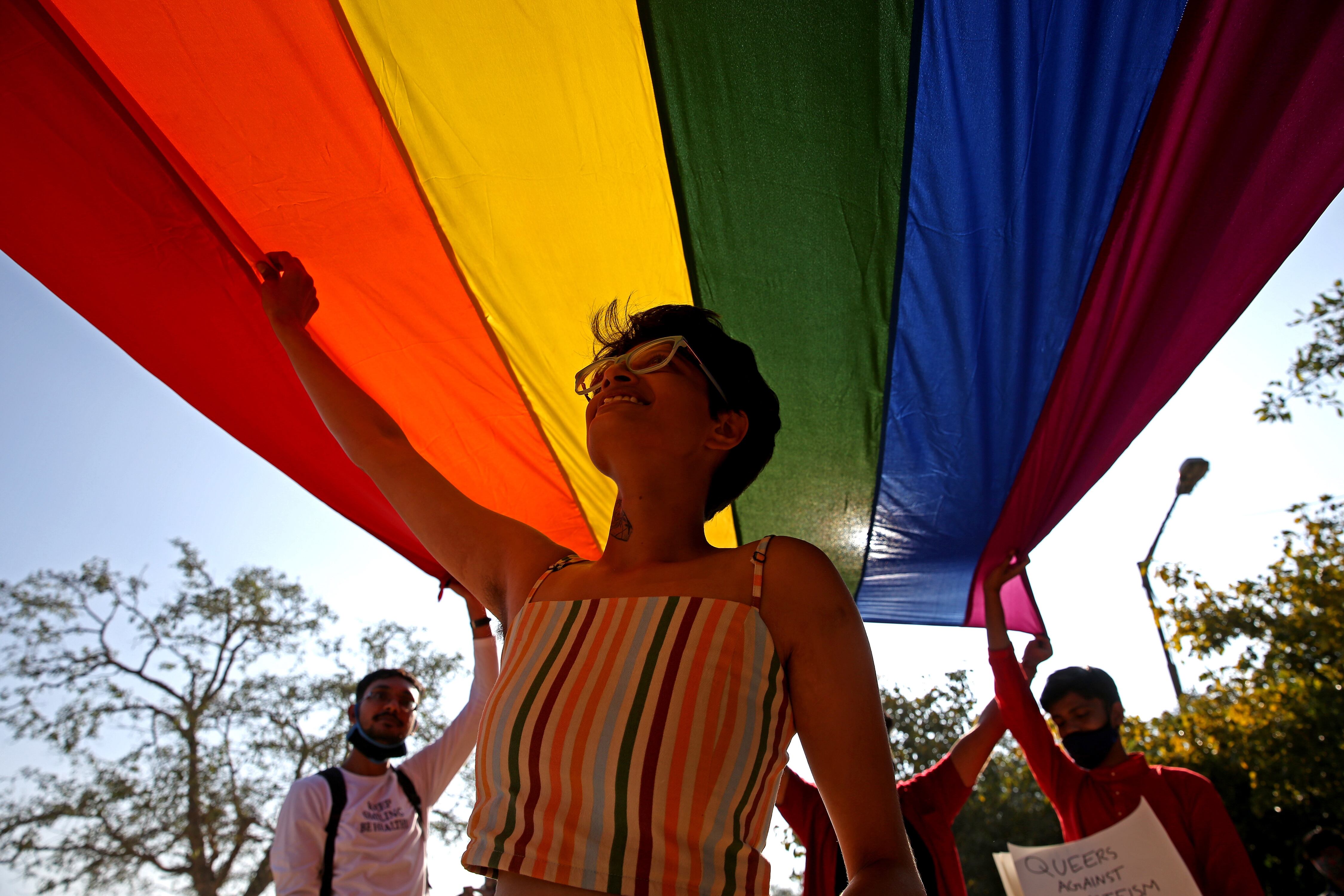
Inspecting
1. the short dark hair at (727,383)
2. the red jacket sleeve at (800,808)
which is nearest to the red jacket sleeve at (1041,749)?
the red jacket sleeve at (800,808)

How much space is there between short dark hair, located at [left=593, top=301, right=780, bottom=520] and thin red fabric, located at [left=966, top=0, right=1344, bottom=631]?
1.24m

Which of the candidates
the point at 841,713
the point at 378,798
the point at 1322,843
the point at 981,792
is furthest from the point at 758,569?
the point at 981,792

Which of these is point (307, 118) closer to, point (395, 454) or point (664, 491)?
point (395, 454)

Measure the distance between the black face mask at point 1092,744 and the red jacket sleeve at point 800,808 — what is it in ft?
3.26

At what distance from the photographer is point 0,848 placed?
36.4ft

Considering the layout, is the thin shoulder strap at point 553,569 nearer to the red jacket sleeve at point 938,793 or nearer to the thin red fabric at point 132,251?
the thin red fabric at point 132,251

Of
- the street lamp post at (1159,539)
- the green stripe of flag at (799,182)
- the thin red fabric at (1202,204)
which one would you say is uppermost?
the street lamp post at (1159,539)

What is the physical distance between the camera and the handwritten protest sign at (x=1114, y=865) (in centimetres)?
237

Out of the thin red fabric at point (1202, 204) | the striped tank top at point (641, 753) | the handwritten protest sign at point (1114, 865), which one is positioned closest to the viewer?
the striped tank top at point (641, 753)

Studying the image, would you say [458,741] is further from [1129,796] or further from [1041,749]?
[1129,796]

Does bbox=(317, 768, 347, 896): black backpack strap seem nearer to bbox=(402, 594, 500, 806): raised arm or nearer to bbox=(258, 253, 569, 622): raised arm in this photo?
bbox=(402, 594, 500, 806): raised arm

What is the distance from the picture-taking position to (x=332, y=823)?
2.88 metres

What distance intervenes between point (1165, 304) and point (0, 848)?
1528cm

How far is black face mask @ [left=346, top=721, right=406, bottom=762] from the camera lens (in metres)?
3.29
